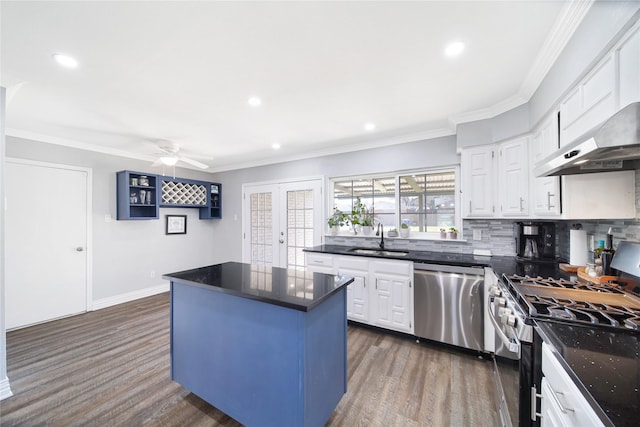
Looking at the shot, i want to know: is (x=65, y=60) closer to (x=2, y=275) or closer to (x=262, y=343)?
(x=2, y=275)

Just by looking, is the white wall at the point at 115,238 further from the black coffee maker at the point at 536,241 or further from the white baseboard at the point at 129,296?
the black coffee maker at the point at 536,241

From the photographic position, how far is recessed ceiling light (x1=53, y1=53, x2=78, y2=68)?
1735 mm

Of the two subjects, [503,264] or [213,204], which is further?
[213,204]

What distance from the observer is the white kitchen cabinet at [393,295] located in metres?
2.81

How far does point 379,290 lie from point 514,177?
1848 mm

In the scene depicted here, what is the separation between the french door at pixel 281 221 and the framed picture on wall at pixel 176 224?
1.19 meters

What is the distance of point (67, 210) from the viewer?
140 inches

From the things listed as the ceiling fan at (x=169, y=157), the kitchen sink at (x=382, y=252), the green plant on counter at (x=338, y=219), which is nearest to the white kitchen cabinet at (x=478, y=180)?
the kitchen sink at (x=382, y=252)

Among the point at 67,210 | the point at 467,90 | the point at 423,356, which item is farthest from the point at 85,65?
the point at 423,356

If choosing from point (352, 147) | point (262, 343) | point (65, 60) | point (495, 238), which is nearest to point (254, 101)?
point (65, 60)

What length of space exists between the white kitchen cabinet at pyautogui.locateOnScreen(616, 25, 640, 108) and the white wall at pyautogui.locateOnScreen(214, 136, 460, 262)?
1957mm

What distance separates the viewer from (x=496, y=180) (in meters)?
2.64

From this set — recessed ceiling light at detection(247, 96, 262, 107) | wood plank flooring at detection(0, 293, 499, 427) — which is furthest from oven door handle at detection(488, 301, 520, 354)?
recessed ceiling light at detection(247, 96, 262, 107)

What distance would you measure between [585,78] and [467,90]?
2.90 feet
